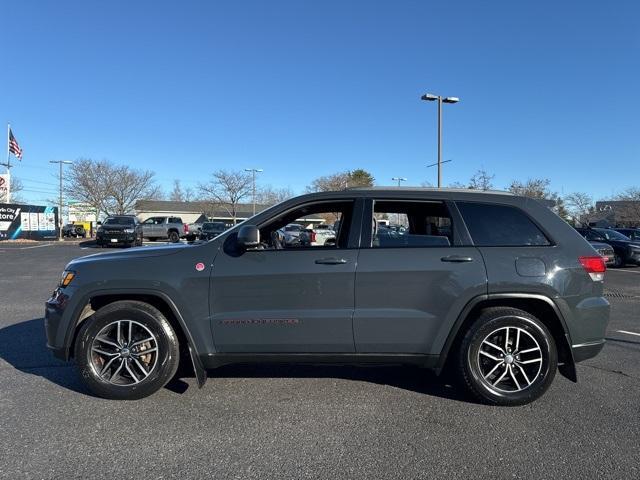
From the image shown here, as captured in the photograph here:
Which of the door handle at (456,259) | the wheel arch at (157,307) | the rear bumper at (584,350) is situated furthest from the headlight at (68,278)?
the rear bumper at (584,350)

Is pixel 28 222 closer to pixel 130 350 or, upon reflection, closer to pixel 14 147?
pixel 14 147

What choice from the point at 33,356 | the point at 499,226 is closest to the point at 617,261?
the point at 499,226

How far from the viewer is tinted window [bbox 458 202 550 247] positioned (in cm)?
404

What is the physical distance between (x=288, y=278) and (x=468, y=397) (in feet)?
6.16

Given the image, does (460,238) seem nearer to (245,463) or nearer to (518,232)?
(518,232)

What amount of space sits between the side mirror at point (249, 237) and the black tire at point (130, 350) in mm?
962

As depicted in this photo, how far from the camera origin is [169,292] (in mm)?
3939

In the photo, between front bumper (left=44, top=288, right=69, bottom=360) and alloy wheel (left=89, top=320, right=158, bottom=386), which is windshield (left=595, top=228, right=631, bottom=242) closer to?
alloy wheel (left=89, top=320, right=158, bottom=386)

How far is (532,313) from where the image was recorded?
4129 millimetres

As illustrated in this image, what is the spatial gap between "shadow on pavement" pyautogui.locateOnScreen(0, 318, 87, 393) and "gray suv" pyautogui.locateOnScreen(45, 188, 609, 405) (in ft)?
2.07

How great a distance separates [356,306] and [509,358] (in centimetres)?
135

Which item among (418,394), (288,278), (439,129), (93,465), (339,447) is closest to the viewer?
(93,465)

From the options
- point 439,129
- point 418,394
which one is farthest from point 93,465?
point 439,129

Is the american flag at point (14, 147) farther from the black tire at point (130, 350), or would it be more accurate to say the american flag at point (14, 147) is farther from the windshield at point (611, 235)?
the black tire at point (130, 350)
